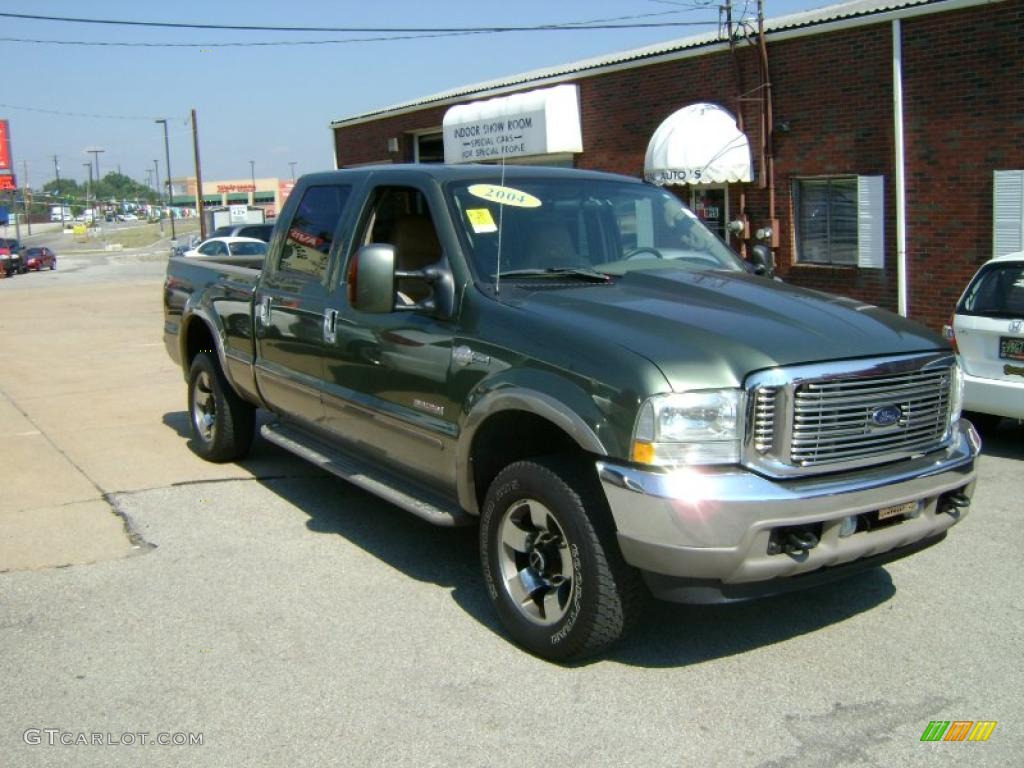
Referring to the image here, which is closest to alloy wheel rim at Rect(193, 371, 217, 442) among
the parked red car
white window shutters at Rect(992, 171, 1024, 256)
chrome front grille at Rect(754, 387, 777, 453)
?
chrome front grille at Rect(754, 387, 777, 453)

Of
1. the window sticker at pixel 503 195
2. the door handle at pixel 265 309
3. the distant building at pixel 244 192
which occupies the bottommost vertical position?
the door handle at pixel 265 309

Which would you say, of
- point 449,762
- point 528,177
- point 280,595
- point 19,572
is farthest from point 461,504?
point 19,572

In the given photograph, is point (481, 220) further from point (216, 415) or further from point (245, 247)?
point (245, 247)

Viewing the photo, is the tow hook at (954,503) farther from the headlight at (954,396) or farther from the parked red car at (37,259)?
A: the parked red car at (37,259)

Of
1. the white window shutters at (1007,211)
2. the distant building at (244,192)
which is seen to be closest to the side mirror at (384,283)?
the white window shutters at (1007,211)

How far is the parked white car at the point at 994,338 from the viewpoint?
295 inches

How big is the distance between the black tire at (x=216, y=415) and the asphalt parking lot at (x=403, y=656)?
696mm

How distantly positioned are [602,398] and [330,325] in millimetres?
2223

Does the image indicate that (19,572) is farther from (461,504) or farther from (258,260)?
(258,260)

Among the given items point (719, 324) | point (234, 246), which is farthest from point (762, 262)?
point (234, 246)

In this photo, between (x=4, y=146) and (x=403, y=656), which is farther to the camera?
(x=4, y=146)

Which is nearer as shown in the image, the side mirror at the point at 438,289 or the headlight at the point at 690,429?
the headlight at the point at 690,429

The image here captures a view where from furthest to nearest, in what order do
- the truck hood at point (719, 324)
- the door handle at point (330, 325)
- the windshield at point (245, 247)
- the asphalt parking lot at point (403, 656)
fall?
the windshield at point (245, 247), the door handle at point (330, 325), the truck hood at point (719, 324), the asphalt parking lot at point (403, 656)

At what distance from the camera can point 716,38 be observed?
17109 mm
